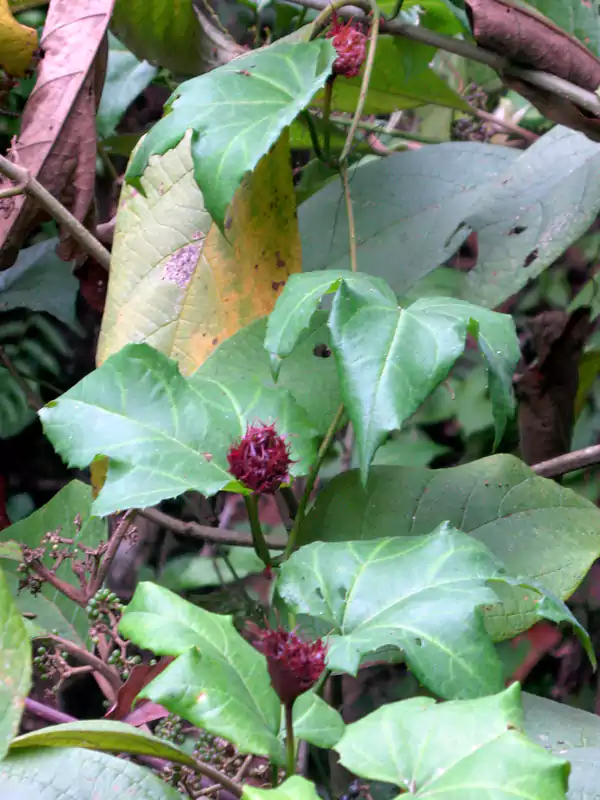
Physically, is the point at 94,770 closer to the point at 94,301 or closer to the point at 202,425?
the point at 202,425

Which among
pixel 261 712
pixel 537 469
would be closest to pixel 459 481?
pixel 537 469

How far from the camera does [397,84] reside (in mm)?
1137

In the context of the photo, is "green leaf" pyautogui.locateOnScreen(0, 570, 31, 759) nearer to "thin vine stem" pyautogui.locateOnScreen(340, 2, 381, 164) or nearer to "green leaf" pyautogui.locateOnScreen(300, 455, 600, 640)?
"green leaf" pyautogui.locateOnScreen(300, 455, 600, 640)

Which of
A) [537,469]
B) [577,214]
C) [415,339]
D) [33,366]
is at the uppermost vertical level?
[415,339]

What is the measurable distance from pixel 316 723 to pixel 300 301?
321 millimetres

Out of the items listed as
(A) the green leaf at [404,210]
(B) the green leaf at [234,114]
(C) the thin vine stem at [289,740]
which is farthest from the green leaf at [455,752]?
(A) the green leaf at [404,210]

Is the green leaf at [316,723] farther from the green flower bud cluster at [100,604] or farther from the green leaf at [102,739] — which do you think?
the green flower bud cluster at [100,604]

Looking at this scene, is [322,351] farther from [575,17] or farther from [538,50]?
[575,17]

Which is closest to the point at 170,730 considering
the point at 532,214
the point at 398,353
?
the point at 398,353

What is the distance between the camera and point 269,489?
66 centimetres

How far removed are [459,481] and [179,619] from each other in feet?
1.27

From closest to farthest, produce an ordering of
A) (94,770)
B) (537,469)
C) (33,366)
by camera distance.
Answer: (94,770) < (537,469) < (33,366)

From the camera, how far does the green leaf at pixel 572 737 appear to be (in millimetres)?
649

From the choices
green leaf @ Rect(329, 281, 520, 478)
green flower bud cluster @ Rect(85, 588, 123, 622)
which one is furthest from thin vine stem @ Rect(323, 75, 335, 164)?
green flower bud cluster @ Rect(85, 588, 123, 622)
